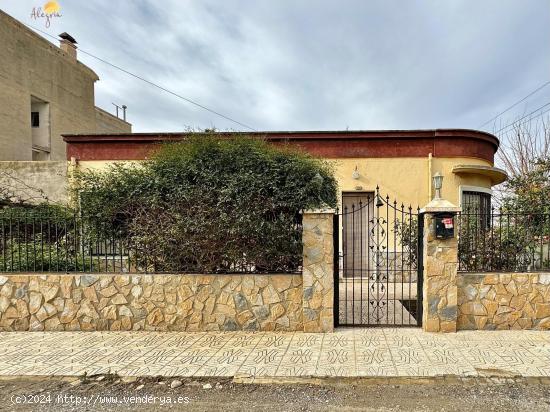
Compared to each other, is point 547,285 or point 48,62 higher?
point 48,62

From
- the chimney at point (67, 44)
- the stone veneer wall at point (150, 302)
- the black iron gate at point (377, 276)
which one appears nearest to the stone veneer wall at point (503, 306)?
the black iron gate at point (377, 276)

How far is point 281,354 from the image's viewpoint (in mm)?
4434

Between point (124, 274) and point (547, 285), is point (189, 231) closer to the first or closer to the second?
point (124, 274)

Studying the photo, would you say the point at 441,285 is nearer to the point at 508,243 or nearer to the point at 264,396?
the point at 508,243

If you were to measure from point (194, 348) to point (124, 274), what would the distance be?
1.80 m

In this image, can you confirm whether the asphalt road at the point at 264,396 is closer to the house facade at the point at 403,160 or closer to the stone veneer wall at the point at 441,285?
the stone veneer wall at the point at 441,285

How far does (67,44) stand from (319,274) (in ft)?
63.4

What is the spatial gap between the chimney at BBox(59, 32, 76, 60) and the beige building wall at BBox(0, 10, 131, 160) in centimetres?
31

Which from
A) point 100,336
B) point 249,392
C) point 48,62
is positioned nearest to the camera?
point 249,392

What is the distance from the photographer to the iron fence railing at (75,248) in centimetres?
559

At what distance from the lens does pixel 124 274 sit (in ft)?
18.1

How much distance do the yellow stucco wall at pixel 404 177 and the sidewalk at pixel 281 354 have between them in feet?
17.5

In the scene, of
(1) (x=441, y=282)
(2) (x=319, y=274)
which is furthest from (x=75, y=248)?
(1) (x=441, y=282)

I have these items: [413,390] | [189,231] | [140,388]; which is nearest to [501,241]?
[413,390]
